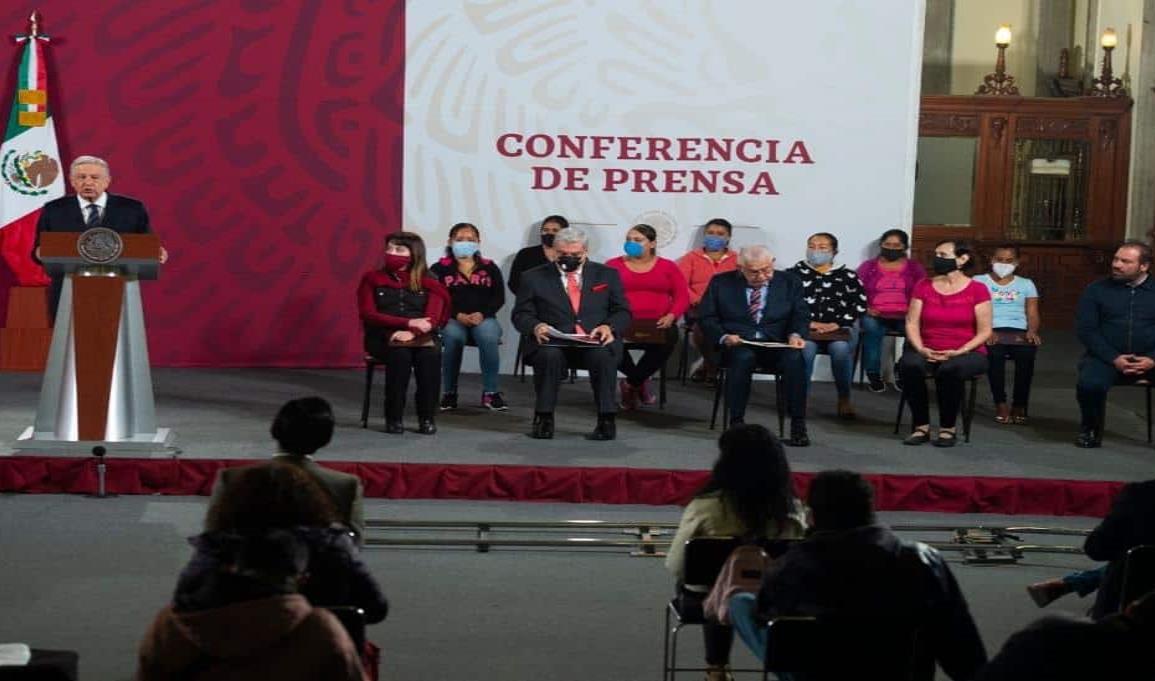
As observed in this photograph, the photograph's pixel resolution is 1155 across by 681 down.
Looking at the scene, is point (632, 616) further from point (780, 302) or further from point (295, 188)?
point (295, 188)

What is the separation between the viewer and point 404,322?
7648 millimetres

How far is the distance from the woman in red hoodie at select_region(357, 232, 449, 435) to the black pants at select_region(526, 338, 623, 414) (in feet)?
1.50

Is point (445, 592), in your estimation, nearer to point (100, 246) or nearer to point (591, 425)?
point (100, 246)

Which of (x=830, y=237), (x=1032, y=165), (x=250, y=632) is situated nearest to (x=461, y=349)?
(x=830, y=237)

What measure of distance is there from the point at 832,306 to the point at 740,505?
15.6ft

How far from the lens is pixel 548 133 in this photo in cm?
963

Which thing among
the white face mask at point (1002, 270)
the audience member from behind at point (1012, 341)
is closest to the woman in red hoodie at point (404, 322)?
the audience member from behind at point (1012, 341)

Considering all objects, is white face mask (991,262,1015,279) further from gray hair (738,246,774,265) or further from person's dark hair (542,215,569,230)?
person's dark hair (542,215,569,230)

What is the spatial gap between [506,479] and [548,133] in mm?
3205

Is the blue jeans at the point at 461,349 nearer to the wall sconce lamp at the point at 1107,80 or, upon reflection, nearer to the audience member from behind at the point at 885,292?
the audience member from behind at the point at 885,292

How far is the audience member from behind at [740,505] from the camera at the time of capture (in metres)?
4.09

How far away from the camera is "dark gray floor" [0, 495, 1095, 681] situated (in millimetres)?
4734

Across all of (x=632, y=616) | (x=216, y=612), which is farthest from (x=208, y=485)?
(x=216, y=612)

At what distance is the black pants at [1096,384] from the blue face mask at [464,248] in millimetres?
3007
